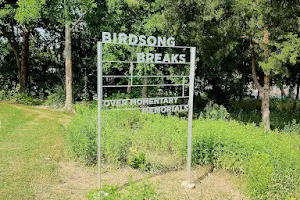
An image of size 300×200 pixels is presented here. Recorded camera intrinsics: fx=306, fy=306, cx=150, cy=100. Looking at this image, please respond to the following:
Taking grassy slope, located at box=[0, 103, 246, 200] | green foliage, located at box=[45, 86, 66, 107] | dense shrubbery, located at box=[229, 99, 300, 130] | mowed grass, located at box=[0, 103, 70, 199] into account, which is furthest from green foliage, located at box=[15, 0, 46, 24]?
dense shrubbery, located at box=[229, 99, 300, 130]

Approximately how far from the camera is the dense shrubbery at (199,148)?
11.1 ft

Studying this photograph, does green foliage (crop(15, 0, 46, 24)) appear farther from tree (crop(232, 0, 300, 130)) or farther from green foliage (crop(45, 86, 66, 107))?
tree (crop(232, 0, 300, 130))

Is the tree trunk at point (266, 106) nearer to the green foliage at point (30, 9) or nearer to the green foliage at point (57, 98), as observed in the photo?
the green foliage at point (30, 9)

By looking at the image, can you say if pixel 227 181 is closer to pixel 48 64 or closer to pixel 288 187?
pixel 288 187

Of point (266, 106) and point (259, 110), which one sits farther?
point (259, 110)

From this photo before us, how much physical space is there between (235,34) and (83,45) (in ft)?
27.8

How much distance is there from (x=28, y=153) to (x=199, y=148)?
3043 mm

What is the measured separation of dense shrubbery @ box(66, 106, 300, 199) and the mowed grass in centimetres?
60

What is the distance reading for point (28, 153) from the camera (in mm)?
5449

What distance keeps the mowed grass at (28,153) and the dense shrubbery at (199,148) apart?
23.8 inches

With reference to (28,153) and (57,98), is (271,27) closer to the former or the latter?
(28,153)

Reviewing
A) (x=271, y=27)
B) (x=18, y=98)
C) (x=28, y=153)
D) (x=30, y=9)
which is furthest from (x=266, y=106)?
(x=18, y=98)

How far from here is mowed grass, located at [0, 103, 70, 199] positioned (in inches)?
157

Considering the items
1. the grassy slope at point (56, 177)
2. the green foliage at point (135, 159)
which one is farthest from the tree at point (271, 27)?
the green foliage at point (135, 159)
